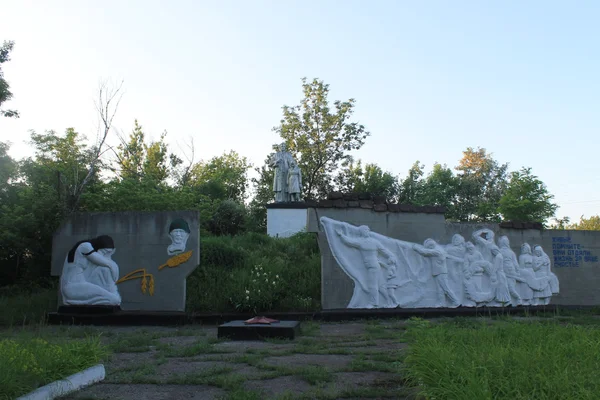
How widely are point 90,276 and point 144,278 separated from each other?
1.01 m

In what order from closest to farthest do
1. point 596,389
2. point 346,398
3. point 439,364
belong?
point 596,389
point 439,364
point 346,398

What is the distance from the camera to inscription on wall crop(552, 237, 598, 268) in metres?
11.4

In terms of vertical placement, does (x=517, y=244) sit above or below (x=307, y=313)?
above

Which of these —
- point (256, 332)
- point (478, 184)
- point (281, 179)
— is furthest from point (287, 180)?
point (478, 184)

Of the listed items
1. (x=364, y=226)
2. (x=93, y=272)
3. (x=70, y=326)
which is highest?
(x=364, y=226)

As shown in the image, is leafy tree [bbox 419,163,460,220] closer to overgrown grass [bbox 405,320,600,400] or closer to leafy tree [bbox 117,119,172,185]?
leafy tree [bbox 117,119,172,185]

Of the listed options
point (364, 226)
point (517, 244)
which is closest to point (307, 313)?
point (364, 226)

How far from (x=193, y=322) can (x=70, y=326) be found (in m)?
2.16

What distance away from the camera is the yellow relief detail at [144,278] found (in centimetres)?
954

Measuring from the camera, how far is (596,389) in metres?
3.01

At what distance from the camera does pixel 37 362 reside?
13.8ft

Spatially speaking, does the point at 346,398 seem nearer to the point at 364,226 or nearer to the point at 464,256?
the point at 364,226

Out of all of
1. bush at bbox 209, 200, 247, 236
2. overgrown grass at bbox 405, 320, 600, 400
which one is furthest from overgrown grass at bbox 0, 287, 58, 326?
bush at bbox 209, 200, 247, 236

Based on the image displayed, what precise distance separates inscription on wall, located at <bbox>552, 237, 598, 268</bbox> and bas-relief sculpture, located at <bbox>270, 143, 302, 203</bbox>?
1076cm
